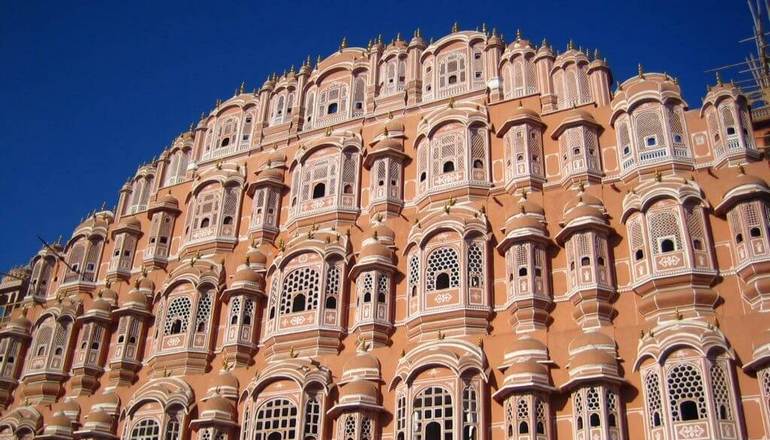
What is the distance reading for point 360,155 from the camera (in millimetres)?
32812

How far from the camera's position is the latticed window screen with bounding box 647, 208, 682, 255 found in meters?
24.6

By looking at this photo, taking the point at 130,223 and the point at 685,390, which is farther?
the point at 130,223

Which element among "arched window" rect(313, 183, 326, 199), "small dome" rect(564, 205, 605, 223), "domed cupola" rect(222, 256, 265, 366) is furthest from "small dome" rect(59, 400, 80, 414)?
"small dome" rect(564, 205, 605, 223)

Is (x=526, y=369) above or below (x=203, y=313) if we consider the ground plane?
below

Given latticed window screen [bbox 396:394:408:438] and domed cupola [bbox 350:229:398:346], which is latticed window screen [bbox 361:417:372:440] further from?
domed cupola [bbox 350:229:398:346]

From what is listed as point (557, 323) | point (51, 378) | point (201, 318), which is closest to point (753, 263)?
point (557, 323)

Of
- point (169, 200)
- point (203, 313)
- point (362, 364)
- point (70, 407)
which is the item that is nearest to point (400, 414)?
point (362, 364)

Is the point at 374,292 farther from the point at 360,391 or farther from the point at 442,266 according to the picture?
the point at 360,391

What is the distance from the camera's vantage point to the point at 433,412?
24219mm

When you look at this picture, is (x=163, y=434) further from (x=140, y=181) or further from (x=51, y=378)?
(x=140, y=181)

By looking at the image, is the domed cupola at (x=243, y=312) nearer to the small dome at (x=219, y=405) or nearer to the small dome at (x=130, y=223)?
the small dome at (x=219, y=405)

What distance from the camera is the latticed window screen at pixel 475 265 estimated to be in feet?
88.1

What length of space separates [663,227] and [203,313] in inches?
657

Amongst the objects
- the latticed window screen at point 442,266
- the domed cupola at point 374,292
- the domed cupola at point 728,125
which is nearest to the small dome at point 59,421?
the domed cupola at point 374,292
